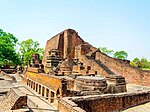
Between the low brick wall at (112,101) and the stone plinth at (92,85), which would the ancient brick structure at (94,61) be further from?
the low brick wall at (112,101)

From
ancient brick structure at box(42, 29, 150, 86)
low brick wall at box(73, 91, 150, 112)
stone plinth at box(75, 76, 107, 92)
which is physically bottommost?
low brick wall at box(73, 91, 150, 112)

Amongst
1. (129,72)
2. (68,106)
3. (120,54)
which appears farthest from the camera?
(120,54)

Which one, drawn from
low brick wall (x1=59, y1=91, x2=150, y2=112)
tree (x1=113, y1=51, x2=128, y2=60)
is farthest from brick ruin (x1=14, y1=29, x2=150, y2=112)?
tree (x1=113, y1=51, x2=128, y2=60)

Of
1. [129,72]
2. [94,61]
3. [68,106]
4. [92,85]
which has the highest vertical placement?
[94,61]

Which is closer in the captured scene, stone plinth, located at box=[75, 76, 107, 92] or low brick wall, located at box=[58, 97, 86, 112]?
low brick wall, located at box=[58, 97, 86, 112]

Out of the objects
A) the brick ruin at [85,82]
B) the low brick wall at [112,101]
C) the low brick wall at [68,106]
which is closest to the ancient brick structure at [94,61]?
the brick ruin at [85,82]

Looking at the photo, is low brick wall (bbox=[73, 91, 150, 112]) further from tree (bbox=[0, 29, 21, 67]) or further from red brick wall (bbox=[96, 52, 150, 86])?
tree (bbox=[0, 29, 21, 67])

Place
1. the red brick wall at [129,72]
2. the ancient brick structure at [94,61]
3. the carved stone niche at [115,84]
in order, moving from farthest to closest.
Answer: the ancient brick structure at [94,61] → the red brick wall at [129,72] → the carved stone niche at [115,84]

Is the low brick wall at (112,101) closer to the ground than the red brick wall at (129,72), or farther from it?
closer to the ground

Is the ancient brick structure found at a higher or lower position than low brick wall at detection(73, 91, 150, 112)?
higher

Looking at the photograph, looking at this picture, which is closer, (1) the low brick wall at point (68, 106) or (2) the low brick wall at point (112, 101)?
(1) the low brick wall at point (68, 106)

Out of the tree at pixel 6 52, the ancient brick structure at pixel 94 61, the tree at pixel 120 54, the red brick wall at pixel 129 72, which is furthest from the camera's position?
the tree at pixel 120 54

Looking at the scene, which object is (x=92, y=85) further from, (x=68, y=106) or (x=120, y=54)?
(x=120, y=54)

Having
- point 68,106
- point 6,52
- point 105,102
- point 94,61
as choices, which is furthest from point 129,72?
point 6,52
